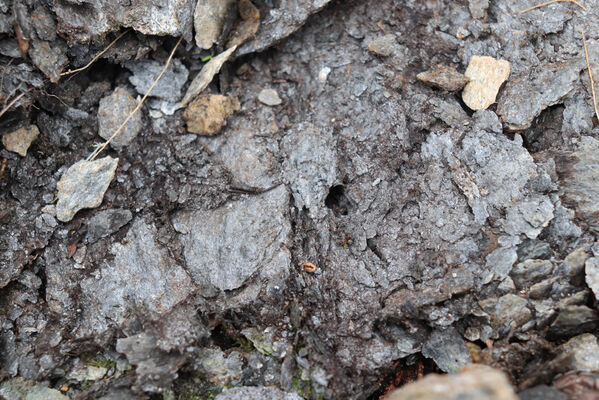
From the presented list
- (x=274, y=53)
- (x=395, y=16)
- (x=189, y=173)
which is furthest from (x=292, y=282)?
(x=395, y=16)

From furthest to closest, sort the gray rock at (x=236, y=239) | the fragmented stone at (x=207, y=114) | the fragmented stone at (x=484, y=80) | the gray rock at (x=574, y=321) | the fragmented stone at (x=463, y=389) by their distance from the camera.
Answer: the fragmented stone at (x=207, y=114) → the fragmented stone at (x=484, y=80) → the gray rock at (x=236, y=239) → the gray rock at (x=574, y=321) → the fragmented stone at (x=463, y=389)

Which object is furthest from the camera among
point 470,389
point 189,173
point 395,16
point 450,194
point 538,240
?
point 395,16

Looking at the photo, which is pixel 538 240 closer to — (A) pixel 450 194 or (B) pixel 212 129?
(A) pixel 450 194

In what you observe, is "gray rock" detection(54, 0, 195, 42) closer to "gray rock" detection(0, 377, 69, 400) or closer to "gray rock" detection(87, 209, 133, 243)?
"gray rock" detection(87, 209, 133, 243)

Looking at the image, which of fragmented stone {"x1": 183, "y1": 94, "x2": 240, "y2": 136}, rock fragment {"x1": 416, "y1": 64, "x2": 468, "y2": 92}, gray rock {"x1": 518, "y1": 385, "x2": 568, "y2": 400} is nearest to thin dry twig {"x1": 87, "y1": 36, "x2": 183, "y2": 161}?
fragmented stone {"x1": 183, "y1": 94, "x2": 240, "y2": 136}

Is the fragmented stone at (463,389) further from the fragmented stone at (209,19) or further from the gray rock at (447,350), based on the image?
the fragmented stone at (209,19)

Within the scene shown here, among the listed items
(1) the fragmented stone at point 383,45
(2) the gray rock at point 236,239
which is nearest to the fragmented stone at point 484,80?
(1) the fragmented stone at point 383,45
